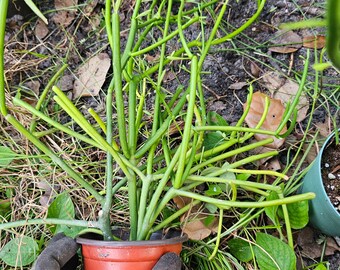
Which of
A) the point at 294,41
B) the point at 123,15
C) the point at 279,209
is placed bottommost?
the point at 279,209

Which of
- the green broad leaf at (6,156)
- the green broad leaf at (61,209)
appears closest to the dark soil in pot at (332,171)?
the green broad leaf at (61,209)

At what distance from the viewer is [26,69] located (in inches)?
51.9

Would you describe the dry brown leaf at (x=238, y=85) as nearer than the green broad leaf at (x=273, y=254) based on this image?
No

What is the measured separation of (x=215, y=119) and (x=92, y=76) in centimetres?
37

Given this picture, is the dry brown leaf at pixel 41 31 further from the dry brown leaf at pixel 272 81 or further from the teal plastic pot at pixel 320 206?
the teal plastic pot at pixel 320 206

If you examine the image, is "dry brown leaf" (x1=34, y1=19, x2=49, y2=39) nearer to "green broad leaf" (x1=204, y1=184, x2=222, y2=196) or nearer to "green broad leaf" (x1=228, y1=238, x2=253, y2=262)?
"green broad leaf" (x1=204, y1=184, x2=222, y2=196)

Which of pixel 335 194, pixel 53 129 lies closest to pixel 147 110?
pixel 53 129

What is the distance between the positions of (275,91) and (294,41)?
0.14 m

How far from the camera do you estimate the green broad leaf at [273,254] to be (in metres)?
0.99

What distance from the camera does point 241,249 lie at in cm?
109

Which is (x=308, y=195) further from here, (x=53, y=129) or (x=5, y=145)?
(x=5, y=145)

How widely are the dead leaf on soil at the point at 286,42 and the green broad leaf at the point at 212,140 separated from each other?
0.96ft

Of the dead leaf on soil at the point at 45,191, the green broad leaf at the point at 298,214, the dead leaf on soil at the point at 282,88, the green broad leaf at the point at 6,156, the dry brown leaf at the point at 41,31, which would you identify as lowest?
the green broad leaf at the point at 298,214

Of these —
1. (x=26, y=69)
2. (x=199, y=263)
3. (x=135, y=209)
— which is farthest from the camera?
(x=26, y=69)
